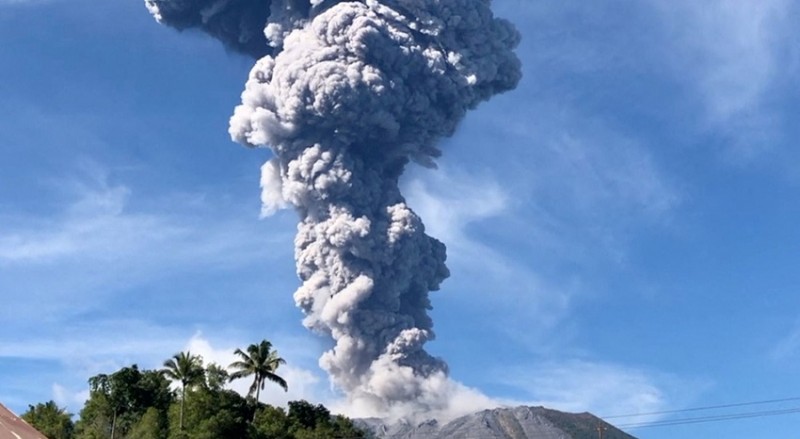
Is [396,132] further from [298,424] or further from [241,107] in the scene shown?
[298,424]

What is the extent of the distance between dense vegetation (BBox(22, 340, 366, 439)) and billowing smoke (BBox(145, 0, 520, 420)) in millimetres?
51678

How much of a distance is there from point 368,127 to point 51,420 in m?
81.5

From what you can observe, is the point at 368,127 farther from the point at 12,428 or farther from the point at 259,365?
the point at 12,428

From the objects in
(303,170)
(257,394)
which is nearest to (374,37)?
(303,170)

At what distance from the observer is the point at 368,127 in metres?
174

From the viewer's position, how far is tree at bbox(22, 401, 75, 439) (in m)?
103

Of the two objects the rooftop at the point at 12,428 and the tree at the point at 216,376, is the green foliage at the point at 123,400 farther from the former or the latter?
the rooftop at the point at 12,428

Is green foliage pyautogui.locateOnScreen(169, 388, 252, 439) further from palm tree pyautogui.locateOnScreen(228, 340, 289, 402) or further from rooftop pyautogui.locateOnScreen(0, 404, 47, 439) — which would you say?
rooftop pyautogui.locateOnScreen(0, 404, 47, 439)

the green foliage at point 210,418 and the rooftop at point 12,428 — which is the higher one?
the green foliage at point 210,418

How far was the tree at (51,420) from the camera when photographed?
10269 centimetres

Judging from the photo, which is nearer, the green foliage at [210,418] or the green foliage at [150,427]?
the green foliage at [210,418]

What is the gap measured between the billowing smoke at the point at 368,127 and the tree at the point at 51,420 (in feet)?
206

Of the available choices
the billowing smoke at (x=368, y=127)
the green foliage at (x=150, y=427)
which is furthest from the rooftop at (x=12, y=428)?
the billowing smoke at (x=368, y=127)

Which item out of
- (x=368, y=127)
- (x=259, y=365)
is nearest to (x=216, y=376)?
(x=259, y=365)
